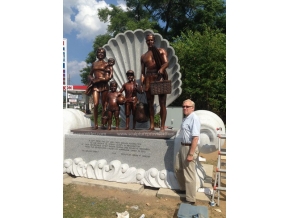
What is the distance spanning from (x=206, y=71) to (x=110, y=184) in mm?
8547

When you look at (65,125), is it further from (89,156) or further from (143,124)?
(143,124)

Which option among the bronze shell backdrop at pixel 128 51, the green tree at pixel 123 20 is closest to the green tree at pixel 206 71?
the green tree at pixel 123 20

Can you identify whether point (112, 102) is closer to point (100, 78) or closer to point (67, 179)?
point (100, 78)

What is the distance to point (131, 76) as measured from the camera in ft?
15.1

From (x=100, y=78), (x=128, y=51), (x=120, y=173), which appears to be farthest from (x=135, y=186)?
(x=128, y=51)

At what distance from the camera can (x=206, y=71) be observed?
436 inches

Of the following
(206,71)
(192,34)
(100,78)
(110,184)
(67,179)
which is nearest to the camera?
(110,184)

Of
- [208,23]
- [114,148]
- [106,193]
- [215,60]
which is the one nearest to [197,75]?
[215,60]

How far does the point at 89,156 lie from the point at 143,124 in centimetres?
145

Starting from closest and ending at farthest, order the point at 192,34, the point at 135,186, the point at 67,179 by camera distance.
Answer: the point at 135,186 < the point at 67,179 < the point at 192,34

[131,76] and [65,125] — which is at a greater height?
[131,76]

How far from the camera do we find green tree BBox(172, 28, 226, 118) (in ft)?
35.6

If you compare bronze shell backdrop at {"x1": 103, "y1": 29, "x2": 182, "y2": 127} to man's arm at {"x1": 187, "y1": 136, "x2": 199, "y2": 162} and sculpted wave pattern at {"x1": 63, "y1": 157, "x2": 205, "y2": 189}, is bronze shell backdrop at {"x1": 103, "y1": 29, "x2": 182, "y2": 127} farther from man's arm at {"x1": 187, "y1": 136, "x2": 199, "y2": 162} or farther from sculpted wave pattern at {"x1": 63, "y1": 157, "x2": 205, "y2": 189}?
man's arm at {"x1": 187, "y1": 136, "x2": 199, "y2": 162}

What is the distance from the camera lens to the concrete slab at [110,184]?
3.64m
